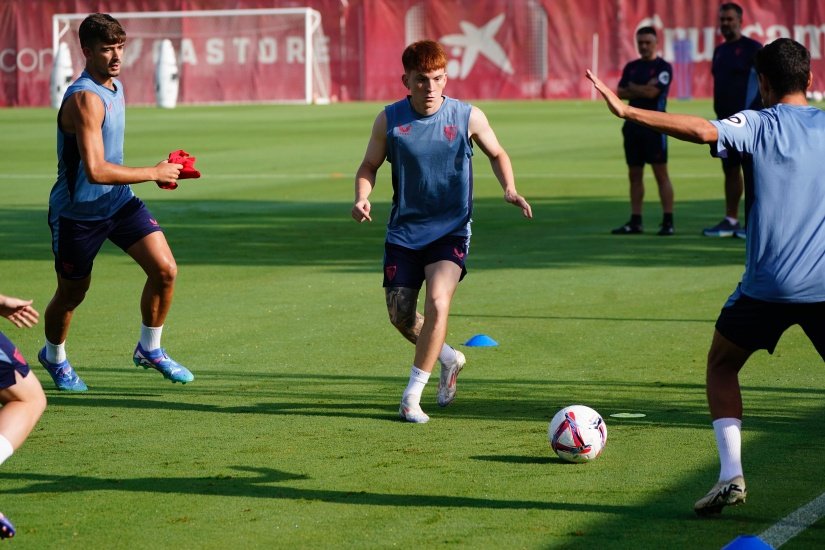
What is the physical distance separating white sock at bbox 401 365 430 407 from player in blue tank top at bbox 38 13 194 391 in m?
1.70

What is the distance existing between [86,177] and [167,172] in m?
0.86

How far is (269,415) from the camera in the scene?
802cm

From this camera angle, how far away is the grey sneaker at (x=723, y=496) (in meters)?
5.81

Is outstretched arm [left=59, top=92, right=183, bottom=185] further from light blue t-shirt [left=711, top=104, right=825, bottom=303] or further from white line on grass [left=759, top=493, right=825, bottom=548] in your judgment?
white line on grass [left=759, top=493, right=825, bottom=548]

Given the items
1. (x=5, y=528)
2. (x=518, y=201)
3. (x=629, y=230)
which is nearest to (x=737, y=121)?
(x=518, y=201)

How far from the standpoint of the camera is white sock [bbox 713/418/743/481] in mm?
5914

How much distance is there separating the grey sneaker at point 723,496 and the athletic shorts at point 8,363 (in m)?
2.68

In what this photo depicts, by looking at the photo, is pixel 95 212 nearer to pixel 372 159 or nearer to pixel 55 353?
pixel 55 353

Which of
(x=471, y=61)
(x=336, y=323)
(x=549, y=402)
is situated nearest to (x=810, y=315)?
(x=549, y=402)

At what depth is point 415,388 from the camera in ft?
25.7

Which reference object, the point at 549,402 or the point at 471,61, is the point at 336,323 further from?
the point at 471,61

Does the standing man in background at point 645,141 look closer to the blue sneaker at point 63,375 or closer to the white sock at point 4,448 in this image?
the blue sneaker at point 63,375

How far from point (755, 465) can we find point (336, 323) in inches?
188

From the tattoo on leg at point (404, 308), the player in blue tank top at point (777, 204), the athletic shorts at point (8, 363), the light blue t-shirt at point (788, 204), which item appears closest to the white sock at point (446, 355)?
the tattoo on leg at point (404, 308)
